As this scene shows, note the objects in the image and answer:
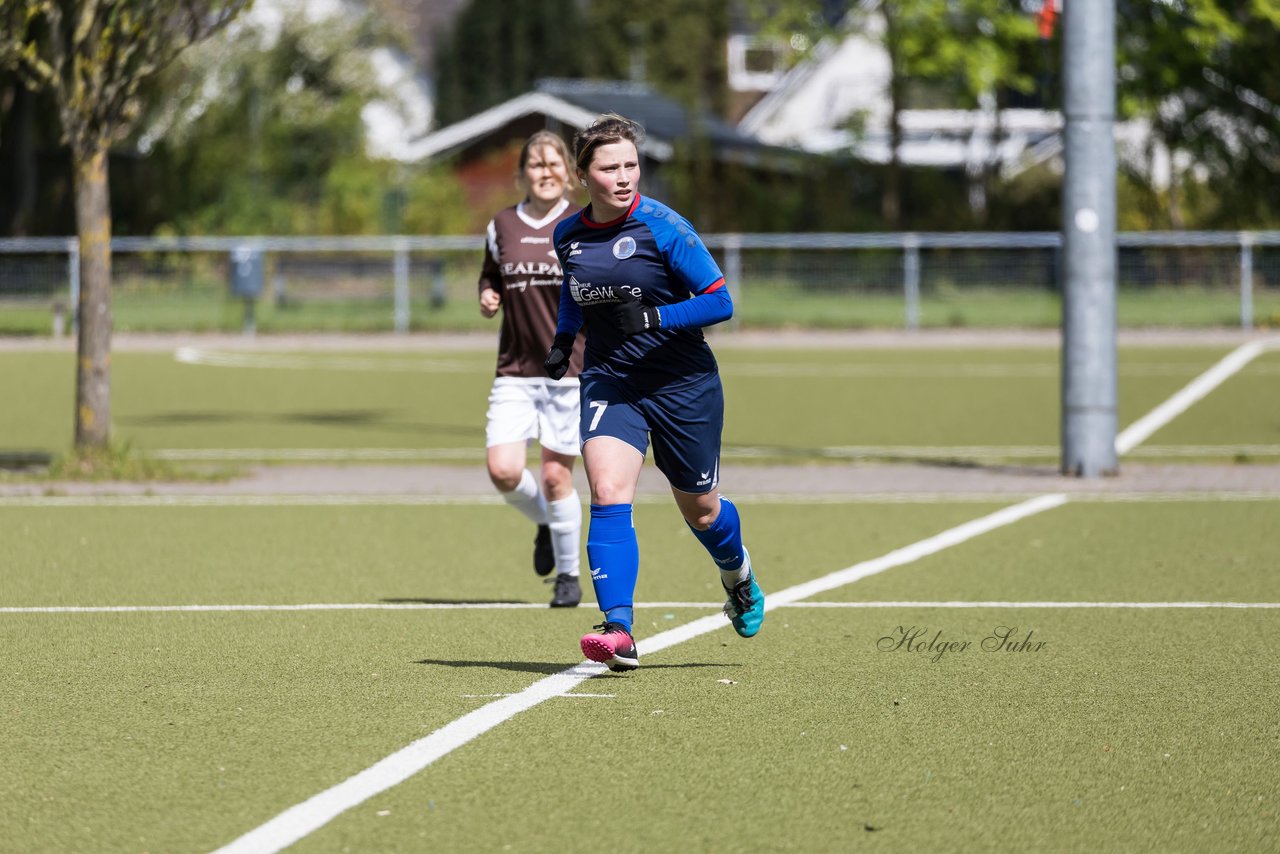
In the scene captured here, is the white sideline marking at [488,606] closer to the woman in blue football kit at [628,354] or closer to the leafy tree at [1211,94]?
the woman in blue football kit at [628,354]

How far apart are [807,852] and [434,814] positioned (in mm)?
965

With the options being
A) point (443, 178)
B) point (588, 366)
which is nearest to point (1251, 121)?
point (443, 178)

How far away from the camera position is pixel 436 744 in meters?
6.10

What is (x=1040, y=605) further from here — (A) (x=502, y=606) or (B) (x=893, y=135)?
(B) (x=893, y=135)

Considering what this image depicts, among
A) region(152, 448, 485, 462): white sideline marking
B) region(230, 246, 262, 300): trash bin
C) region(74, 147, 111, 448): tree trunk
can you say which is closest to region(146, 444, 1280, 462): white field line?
region(152, 448, 485, 462): white sideline marking

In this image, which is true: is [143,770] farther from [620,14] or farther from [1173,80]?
[620,14]

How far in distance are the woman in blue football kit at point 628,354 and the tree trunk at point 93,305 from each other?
755 cm

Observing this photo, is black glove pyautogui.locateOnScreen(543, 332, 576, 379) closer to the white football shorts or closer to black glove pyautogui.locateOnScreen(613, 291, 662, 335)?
black glove pyautogui.locateOnScreen(613, 291, 662, 335)

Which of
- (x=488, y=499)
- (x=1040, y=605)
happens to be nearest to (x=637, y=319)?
(x=1040, y=605)

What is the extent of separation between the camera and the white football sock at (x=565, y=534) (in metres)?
A: 9.16

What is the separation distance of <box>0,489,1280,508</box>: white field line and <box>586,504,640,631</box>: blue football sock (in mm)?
5976

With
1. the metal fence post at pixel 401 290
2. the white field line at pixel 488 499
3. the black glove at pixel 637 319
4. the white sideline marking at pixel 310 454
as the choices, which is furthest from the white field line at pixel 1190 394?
the metal fence post at pixel 401 290

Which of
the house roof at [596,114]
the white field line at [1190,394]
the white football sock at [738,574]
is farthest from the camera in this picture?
the house roof at [596,114]

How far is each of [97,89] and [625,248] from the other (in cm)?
779
